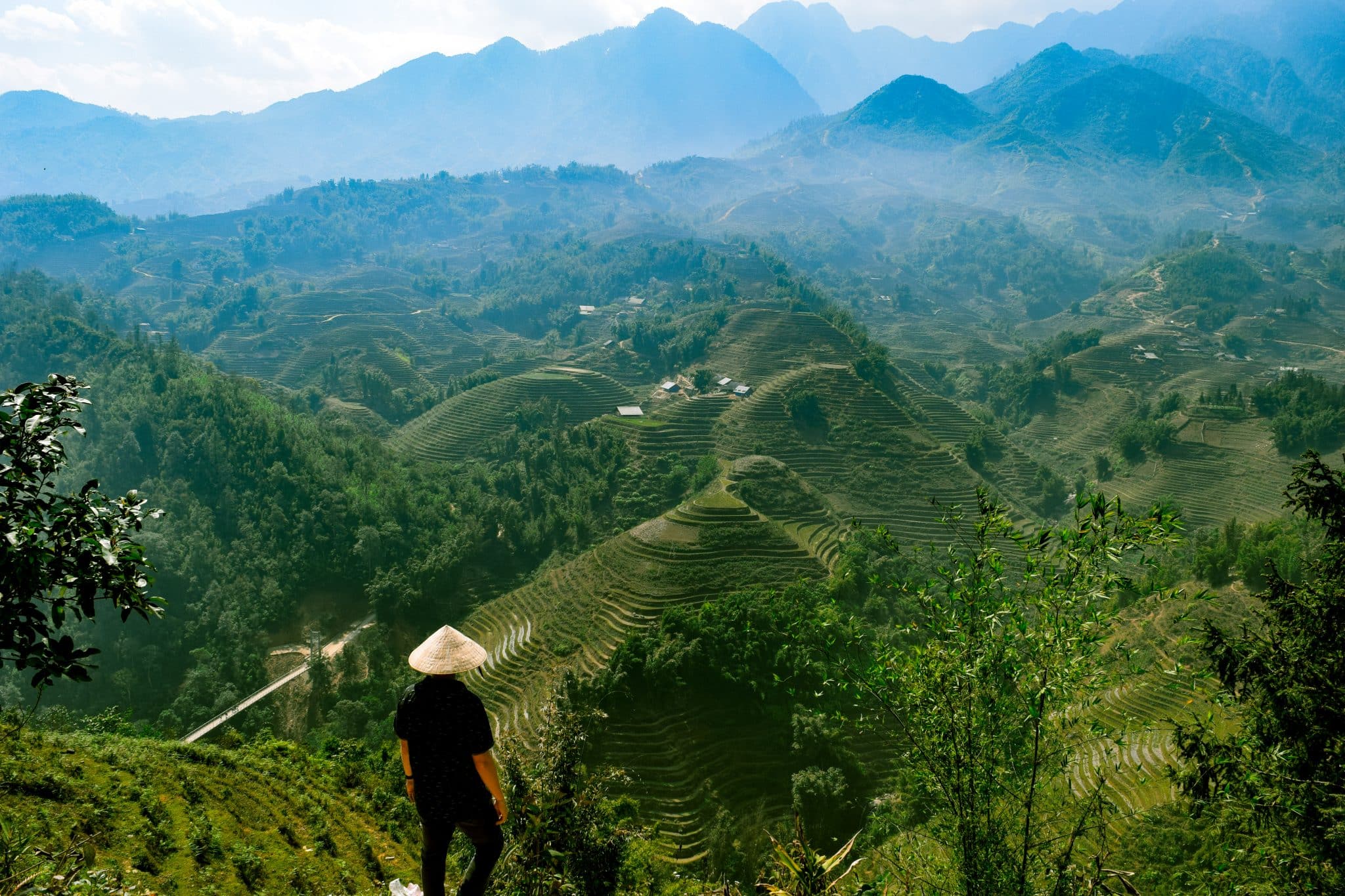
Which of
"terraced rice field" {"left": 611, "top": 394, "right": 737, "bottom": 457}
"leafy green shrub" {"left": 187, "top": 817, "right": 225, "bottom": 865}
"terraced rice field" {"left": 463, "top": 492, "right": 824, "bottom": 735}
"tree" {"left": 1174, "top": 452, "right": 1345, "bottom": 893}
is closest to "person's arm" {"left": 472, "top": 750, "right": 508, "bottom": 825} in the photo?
"tree" {"left": 1174, "top": 452, "right": 1345, "bottom": 893}

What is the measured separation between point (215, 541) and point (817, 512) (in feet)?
144

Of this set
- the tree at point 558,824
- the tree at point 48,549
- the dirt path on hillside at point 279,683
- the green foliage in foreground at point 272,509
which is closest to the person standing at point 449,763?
Answer: the tree at point 558,824

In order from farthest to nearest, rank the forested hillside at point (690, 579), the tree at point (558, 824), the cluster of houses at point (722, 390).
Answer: the cluster of houses at point (722, 390) → the forested hillside at point (690, 579) → the tree at point (558, 824)

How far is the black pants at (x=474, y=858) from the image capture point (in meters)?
5.82

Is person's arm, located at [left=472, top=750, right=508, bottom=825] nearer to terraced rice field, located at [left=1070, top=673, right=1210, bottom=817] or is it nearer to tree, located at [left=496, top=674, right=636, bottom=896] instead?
tree, located at [left=496, top=674, right=636, bottom=896]

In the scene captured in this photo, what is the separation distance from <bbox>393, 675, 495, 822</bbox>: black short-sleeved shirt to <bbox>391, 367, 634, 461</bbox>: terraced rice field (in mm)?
66463

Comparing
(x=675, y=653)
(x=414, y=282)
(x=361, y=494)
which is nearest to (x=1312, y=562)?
(x=675, y=653)

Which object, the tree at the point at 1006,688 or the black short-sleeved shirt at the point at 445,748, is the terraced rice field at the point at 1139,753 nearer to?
the tree at the point at 1006,688

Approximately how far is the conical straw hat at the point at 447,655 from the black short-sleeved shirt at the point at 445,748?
175 millimetres

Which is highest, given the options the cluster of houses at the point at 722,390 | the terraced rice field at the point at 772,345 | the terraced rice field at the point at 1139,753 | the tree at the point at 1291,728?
the tree at the point at 1291,728

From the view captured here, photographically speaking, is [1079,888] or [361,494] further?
[361,494]

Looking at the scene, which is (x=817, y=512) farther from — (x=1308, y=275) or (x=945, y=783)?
(x=1308, y=275)

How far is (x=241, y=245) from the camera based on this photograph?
530 feet

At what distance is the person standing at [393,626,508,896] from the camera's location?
5.73 metres
